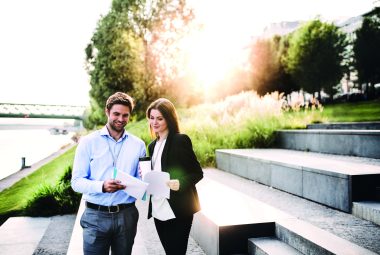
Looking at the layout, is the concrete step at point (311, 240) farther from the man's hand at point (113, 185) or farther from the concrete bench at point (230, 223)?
the man's hand at point (113, 185)

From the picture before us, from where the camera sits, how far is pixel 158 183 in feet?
8.49

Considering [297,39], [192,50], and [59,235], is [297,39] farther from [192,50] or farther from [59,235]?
[59,235]

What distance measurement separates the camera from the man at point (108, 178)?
2.56 metres

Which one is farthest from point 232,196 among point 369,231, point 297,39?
point 297,39

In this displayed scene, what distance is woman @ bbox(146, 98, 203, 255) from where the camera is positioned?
2775 millimetres

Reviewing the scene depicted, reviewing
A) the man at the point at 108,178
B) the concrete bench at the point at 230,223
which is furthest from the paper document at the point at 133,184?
the concrete bench at the point at 230,223

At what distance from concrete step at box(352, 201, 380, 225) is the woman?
192cm

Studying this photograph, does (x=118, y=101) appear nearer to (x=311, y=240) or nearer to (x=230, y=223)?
(x=230, y=223)

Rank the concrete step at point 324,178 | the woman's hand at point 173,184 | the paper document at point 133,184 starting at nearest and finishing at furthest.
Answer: the paper document at point 133,184 < the woman's hand at point 173,184 < the concrete step at point 324,178

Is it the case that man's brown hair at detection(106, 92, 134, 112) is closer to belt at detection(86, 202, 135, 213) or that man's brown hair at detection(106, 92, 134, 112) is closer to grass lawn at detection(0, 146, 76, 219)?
belt at detection(86, 202, 135, 213)

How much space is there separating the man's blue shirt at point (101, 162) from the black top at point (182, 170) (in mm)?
259

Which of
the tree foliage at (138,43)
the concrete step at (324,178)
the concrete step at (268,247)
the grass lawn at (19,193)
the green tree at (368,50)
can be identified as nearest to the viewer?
the concrete step at (268,247)

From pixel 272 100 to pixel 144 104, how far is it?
17.0 metres

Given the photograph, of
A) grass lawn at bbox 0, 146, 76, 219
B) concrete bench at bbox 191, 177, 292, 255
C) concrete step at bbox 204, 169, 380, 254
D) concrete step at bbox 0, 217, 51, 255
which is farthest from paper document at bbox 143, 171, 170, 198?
grass lawn at bbox 0, 146, 76, 219
